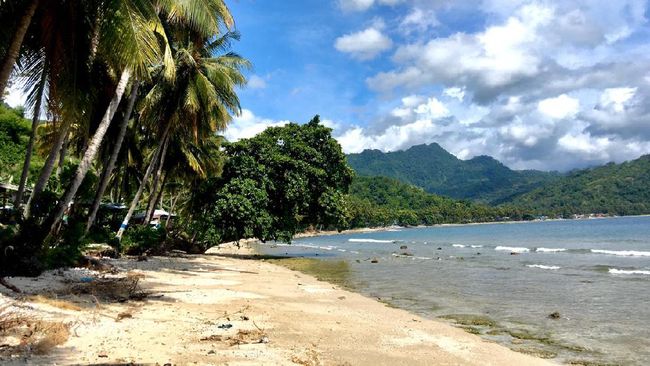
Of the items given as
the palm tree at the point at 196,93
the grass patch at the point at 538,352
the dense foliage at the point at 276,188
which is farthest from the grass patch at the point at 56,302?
the dense foliage at the point at 276,188

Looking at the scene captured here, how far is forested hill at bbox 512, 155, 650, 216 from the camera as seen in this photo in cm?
16388

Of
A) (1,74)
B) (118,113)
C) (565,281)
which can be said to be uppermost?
(118,113)

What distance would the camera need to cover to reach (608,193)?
173 metres

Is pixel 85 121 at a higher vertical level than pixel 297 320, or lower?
higher

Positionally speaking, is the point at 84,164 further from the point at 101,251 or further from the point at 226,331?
the point at 226,331

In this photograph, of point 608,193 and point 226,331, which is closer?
point 226,331

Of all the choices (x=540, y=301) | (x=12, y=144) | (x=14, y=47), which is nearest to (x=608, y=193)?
(x=540, y=301)

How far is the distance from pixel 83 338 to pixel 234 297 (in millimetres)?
5924

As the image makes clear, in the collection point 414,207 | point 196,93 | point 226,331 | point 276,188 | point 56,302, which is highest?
point 414,207

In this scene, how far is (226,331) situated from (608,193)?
197146mm

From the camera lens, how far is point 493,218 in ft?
548

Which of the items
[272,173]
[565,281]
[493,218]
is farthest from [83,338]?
[493,218]

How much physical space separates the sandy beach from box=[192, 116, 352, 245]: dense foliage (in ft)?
47.0

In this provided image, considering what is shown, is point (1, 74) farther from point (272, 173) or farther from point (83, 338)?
point (272, 173)
